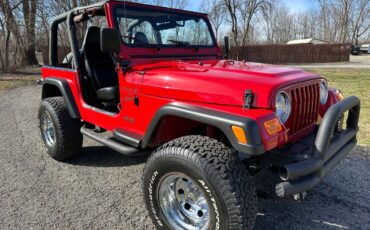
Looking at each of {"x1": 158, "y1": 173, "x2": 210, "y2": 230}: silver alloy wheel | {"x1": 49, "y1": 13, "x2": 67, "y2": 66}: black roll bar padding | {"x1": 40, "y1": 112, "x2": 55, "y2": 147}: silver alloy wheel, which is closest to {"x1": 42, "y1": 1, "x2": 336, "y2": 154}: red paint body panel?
{"x1": 158, "y1": 173, "x2": 210, "y2": 230}: silver alloy wheel

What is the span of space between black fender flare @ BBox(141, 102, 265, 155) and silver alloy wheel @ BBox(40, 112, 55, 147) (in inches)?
88.4

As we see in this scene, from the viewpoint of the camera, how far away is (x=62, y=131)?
13.2ft

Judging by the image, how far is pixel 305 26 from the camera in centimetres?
7606

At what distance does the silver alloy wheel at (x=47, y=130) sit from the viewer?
4406 mm

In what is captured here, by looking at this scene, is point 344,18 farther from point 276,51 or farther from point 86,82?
point 86,82

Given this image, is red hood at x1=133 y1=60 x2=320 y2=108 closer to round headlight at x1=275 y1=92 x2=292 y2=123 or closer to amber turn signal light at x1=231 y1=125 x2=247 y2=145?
round headlight at x1=275 y1=92 x2=292 y2=123

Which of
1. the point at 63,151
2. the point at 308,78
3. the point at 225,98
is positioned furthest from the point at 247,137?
the point at 63,151

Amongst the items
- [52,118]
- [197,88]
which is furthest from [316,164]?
[52,118]

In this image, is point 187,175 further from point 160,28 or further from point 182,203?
point 160,28

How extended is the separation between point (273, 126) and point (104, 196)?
78.1 inches

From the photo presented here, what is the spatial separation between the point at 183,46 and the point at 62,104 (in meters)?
1.74

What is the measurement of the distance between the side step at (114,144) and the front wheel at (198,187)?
491mm

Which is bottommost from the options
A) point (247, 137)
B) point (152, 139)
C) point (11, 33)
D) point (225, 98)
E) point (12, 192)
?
point (12, 192)

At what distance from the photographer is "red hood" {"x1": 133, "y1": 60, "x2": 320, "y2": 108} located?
2.35 m
